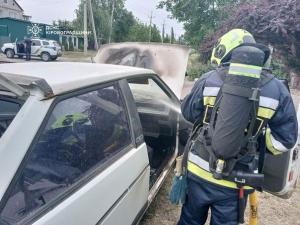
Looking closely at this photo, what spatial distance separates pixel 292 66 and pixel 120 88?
33.3ft

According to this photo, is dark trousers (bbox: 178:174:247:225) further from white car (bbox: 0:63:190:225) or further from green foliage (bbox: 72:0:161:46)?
green foliage (bbox: 72:0:161:46)

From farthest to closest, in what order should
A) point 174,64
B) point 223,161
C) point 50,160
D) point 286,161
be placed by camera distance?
point 174,64 → point 286,161 → point 223,161 → point 50,160

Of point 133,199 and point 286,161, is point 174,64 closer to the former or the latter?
point 286,161

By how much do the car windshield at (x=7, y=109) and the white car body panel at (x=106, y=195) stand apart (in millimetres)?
491

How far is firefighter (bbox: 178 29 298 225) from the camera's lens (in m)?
2.23

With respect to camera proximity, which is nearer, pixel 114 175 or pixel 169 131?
pixel 114 175

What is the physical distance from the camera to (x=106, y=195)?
6.34 feet

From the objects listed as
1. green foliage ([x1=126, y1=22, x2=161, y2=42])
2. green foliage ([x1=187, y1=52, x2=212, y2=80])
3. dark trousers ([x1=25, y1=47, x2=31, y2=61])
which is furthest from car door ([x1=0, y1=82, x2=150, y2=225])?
green foliage ([x1=126, y1=22, x2=161, y2=42])

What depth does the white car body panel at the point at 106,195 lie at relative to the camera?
1584mm

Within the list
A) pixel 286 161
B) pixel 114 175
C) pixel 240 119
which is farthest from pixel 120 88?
pixel 286 161

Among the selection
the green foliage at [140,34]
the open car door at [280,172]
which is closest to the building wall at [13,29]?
the green foliage at [140,34]

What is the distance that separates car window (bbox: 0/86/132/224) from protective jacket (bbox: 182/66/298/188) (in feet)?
1.61

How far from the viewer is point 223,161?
2227 mm

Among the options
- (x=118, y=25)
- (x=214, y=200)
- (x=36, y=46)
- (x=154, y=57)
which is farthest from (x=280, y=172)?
(x=118, y=25)
